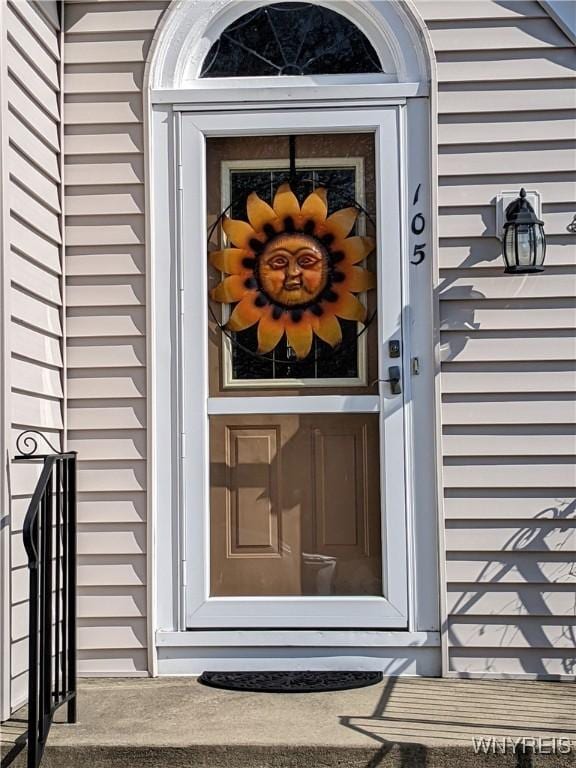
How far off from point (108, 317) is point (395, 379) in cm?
111

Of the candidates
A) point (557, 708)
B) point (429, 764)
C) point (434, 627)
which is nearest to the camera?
point (429, 764)

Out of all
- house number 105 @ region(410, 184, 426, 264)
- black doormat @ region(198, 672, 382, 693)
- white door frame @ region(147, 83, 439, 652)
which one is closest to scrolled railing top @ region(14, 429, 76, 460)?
white door frame @ region(147, 83, 439, 652)

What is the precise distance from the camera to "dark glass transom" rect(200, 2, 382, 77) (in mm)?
3977

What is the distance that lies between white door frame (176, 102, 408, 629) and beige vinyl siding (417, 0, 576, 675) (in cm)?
18

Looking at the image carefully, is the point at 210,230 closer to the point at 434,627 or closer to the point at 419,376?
the point at 419,376

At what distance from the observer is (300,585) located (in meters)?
3.86

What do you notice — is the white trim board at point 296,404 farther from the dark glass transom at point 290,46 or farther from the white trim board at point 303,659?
the dark glass transom at point 290,46

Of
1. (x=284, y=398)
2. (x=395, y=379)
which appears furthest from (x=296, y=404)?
(x=395, y=379)

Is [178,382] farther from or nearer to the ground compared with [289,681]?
farther from the ground

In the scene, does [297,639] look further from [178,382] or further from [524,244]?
[524,244]

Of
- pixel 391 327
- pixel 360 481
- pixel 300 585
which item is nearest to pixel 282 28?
pixel 391 327

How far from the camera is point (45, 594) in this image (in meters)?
3.05

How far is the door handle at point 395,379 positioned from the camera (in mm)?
3836

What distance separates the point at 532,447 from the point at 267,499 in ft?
3.31
